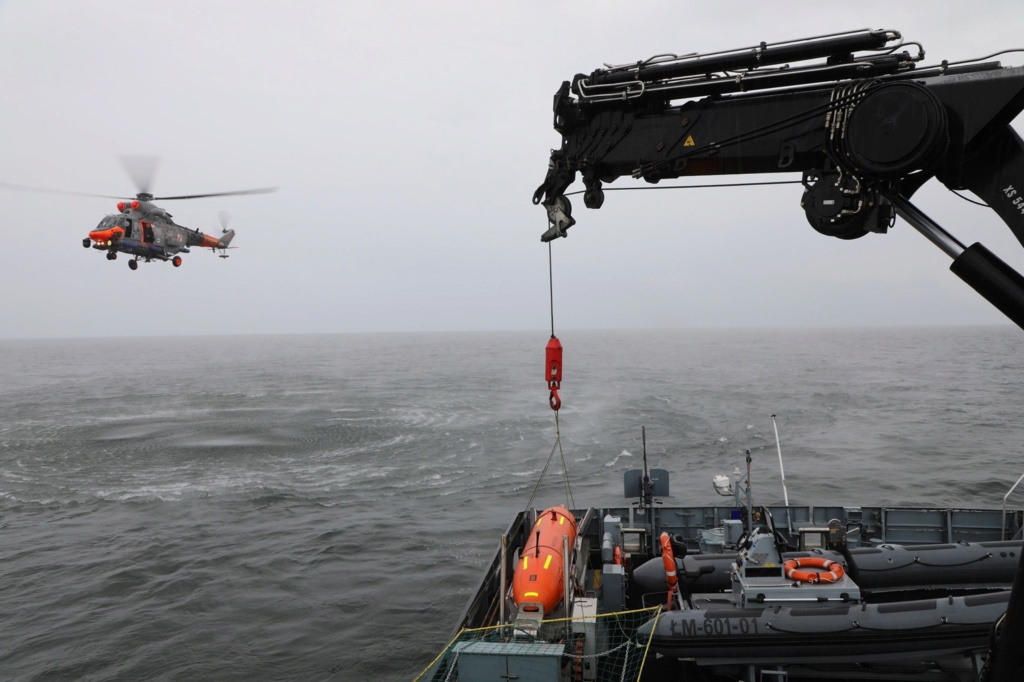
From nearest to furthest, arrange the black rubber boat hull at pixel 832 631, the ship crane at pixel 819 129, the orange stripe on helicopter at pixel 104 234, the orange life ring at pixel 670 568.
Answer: the ship crane at pixel 819 129
the black rubber boat hull at pixel 832 631
the orange life ring at pixel 670 568
the orange stripe on helicopter at pixel 104 234

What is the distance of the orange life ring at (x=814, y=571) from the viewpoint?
1003 centimetres

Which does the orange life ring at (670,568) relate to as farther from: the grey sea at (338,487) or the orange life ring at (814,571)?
the grey sea at (338,487)

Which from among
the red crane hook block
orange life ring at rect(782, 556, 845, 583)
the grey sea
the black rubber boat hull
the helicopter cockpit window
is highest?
the helicopter cockpit window

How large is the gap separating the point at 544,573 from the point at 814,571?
14.1ft

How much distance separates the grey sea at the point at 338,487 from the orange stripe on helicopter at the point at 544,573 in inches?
91.9

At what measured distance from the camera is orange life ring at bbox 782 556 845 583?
10.0 m

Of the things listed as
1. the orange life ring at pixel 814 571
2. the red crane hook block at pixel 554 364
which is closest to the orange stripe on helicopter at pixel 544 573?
the red crane hook block at pixel 554 364

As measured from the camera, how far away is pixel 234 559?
2291 cm

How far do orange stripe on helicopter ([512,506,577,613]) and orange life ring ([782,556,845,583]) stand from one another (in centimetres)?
363

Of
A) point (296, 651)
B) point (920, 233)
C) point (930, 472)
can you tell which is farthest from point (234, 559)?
point (930, 472)

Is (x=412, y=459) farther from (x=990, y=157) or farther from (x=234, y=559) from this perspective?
(x=990, y=157)

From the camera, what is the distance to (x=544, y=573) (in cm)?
1130

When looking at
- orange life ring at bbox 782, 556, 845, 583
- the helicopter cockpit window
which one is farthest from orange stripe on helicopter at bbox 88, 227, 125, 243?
orange life ring at bbox 782, 556, 845, 583

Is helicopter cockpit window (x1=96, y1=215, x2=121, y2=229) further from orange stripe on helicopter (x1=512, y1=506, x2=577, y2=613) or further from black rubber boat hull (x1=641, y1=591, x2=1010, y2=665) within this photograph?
black rubber boat hull (x1=641, y1=591, x2=1010, y2=665)
